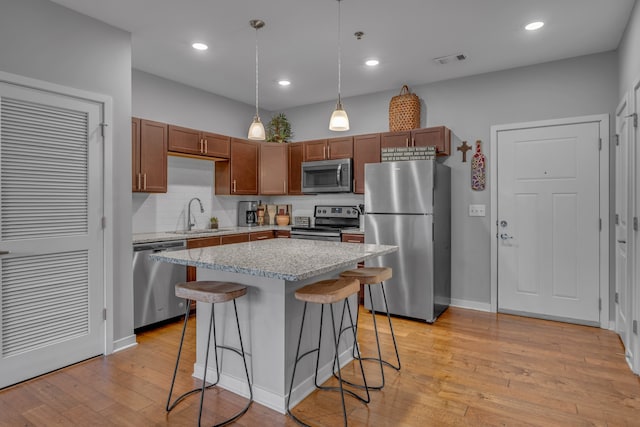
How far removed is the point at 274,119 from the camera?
5402 millimetres

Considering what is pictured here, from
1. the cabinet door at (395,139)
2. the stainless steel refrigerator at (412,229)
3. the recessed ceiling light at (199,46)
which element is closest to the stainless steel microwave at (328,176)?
the cabinet door at (395,139)

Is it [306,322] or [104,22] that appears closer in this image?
[306,322]

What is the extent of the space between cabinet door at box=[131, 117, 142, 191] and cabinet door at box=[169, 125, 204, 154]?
1.25 feet

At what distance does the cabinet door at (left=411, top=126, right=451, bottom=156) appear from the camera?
13.7 ft

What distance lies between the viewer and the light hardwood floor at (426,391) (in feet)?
6.89

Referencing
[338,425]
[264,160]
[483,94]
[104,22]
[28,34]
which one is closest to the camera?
[338,425]

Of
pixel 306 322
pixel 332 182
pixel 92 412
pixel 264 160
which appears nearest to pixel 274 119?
pixel 264 160

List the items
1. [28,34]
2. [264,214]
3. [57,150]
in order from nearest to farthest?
Answer: [28,34] < [57,150] < [264,214]

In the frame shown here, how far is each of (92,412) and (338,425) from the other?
4.66ft

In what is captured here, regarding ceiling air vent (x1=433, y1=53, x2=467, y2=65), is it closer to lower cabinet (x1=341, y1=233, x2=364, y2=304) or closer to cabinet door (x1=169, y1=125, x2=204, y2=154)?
lower cabinet (x1=341, y1=233, x2=364, y2=304)

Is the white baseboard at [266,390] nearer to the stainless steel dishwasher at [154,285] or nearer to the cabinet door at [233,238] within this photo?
the stainless steel dishwasher at [154,285]

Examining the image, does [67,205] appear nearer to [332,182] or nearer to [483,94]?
[332,182]

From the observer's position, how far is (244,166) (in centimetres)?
503

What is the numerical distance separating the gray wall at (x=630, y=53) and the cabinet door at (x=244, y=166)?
4.00m
